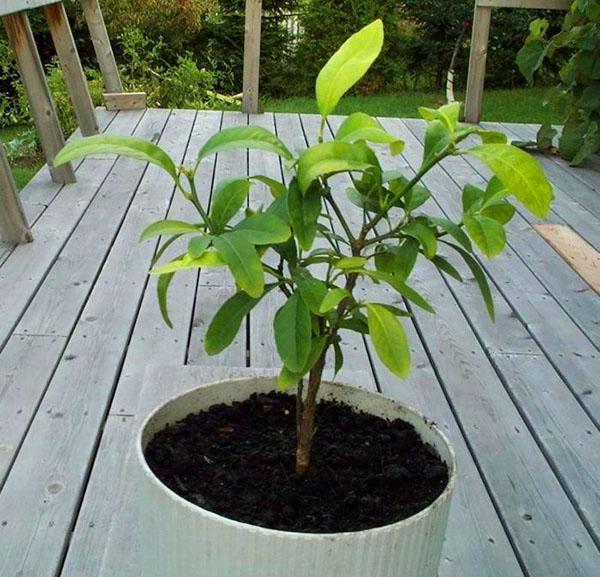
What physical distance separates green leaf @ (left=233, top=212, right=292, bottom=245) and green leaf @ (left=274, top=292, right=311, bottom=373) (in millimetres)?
81

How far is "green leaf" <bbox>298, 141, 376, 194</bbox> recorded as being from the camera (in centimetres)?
80

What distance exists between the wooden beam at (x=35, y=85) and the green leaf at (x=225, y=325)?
217cm

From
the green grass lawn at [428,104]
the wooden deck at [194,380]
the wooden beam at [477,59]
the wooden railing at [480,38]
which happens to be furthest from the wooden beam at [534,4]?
the green grass lawn at [428,104]

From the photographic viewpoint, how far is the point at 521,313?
241cm

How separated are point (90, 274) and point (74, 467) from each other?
989 mm

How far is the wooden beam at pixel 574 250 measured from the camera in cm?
270

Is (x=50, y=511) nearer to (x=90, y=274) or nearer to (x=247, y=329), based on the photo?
(x=247, y=329)

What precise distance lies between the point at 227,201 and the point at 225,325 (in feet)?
0.43

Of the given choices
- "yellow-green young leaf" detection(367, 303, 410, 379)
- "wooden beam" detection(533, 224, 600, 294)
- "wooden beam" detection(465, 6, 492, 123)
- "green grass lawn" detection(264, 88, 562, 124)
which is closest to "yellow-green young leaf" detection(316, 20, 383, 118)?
"yellow-green young leaf" detection(367, 303, 410, 379)

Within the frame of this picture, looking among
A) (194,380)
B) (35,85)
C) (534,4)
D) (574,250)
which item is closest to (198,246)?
(194,380)

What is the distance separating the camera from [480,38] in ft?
14.5

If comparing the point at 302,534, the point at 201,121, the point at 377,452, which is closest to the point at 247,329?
the point at 377,452

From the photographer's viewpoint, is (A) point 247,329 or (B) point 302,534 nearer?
(B) point 302,534

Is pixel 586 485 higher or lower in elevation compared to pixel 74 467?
lower
